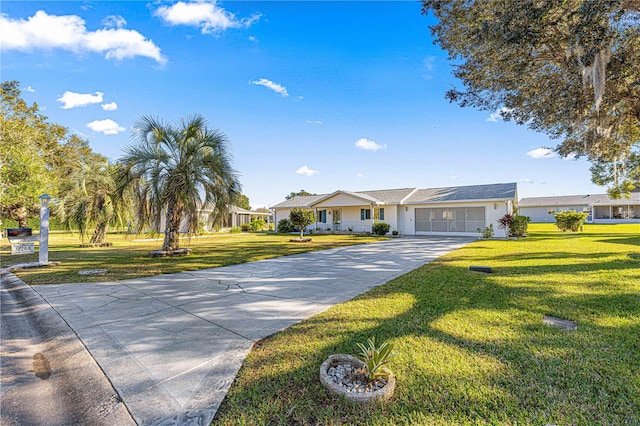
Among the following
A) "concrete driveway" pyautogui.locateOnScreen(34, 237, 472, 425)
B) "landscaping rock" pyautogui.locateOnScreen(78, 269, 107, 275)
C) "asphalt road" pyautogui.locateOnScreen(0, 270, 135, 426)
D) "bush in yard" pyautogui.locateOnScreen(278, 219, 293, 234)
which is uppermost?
"bush in yard" pyautogui.locateOnScreen(278, 219, 293, 234)

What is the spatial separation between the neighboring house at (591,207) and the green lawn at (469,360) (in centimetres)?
4403

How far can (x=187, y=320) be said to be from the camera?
13.8 ft

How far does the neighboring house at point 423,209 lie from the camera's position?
20.7 meters

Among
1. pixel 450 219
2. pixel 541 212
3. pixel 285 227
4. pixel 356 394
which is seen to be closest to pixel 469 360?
pixel 356 394

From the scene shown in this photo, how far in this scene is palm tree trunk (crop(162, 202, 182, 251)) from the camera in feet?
35.4

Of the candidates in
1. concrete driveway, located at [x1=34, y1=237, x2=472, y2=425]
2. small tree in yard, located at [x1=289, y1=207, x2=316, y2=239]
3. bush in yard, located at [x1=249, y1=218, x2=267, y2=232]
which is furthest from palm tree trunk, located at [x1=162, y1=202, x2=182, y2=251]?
bush in yard, located at [x1=249, y1=218, x2=267, y2=232]

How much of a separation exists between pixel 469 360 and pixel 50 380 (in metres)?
4.13

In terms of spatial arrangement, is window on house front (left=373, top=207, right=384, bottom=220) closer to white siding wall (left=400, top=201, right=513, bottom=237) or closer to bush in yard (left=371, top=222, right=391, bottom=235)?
bush in yard (left=371, top=222, right=391, bottom=235)

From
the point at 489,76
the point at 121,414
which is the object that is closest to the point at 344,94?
the point at 489,76

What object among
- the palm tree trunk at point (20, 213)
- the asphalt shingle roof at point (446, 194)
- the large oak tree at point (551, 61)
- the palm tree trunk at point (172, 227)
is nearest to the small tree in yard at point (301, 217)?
the asphalt shingle roof at point (446, 194)

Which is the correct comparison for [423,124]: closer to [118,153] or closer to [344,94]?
[344,94]

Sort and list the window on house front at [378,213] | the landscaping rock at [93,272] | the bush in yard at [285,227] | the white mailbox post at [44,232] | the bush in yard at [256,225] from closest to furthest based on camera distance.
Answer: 1. the landscaping rock at [93,272]
2. the white mailbox post at [44,232]
3. the window on house front at [378,213]
4. the bush in yard at [285,227]
5. the bush in yard at [256,225]

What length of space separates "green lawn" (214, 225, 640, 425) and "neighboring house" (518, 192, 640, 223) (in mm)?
44034

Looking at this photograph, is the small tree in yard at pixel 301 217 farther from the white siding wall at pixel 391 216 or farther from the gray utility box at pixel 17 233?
the gray utility box at pixel 17 233
